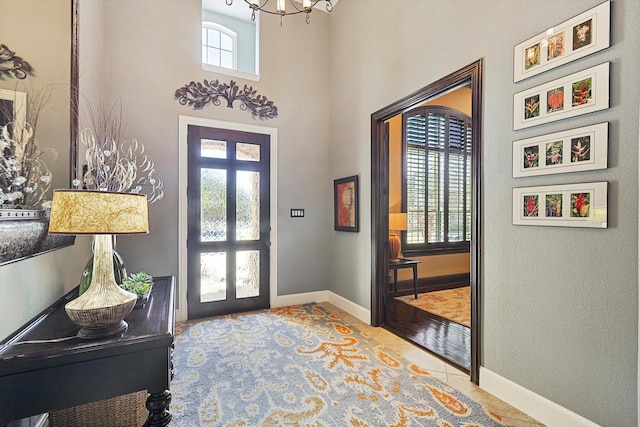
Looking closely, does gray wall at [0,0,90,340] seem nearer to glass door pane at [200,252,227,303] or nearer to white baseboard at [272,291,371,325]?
glass door pane at [200,252,227,303]

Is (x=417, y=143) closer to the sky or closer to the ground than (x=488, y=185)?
closer to the sky

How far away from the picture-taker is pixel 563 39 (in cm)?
180

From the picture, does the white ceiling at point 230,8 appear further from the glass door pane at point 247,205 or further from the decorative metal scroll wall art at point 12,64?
the decorative metal scroll wall art at point 12,64

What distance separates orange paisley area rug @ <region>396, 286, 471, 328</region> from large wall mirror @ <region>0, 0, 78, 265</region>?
12.8 feet

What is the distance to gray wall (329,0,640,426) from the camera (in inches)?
61.4

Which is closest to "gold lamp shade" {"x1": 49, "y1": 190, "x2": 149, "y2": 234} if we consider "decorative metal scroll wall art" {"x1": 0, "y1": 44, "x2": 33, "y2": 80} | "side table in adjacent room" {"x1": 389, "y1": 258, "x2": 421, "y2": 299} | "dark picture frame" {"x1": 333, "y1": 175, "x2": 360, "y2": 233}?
"decorative metal scroll wall art" {"x1": 0, "y1": 44, "x2": 33, "y2": 80}

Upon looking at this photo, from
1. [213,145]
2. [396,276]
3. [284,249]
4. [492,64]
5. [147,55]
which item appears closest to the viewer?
[492,64]

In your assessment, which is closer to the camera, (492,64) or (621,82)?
(621,82)

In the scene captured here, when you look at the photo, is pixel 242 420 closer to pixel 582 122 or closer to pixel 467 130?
pixel 582 122

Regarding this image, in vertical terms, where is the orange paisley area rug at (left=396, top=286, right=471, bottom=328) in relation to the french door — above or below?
below

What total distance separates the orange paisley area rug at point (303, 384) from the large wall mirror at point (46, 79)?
1.38m

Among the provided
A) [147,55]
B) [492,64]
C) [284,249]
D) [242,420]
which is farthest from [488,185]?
[147,55]

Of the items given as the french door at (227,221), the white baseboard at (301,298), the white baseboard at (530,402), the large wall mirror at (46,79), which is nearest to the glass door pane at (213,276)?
the french door at (227,221)

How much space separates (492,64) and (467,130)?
12.0 feet
